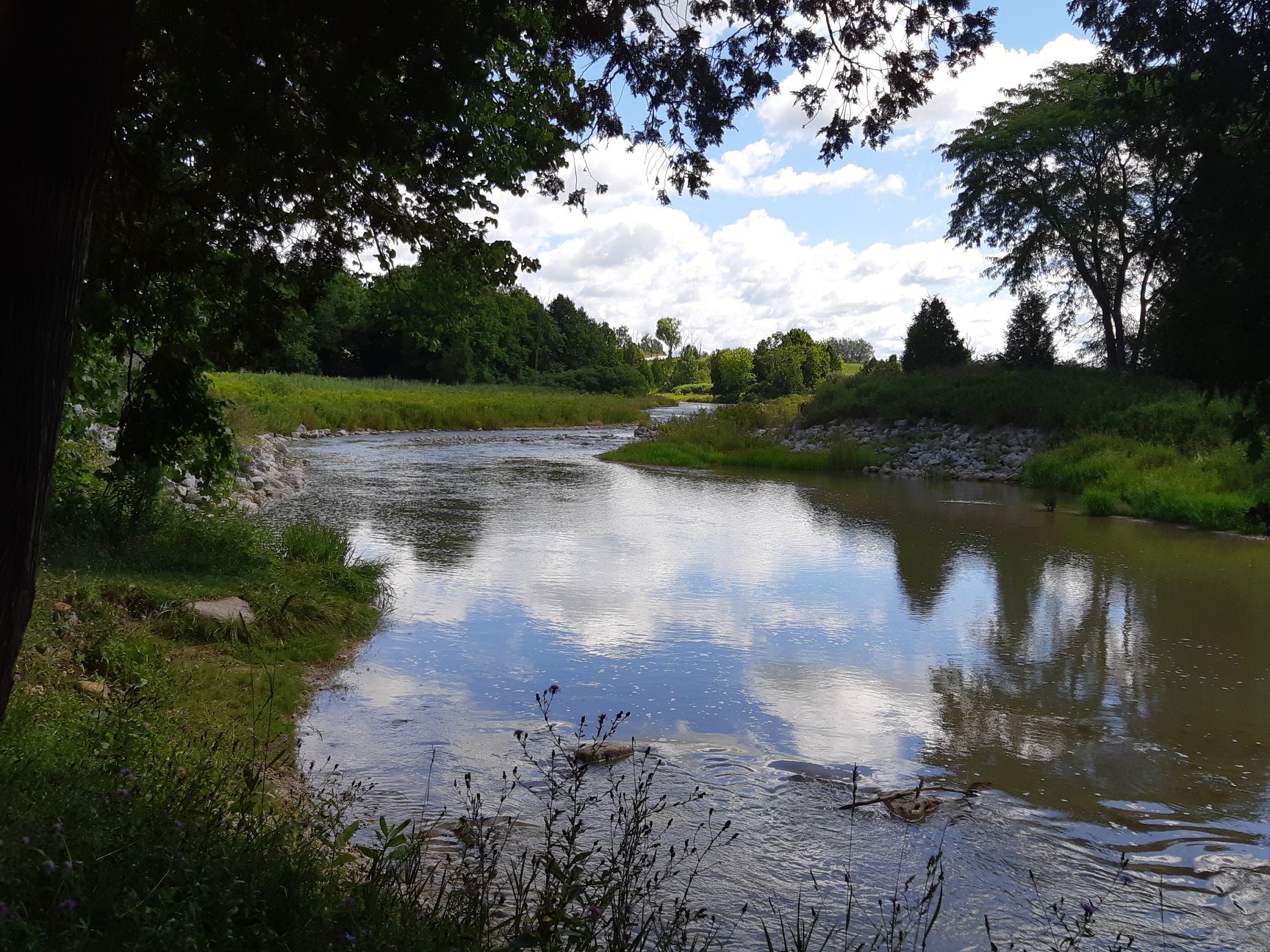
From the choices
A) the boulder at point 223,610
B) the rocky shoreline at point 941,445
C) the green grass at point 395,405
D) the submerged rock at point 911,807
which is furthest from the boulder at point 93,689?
the rocky shoreline at point 941,445

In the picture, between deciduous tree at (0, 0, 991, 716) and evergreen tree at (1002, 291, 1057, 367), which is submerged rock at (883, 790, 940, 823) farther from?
evergreen tree at (1002, 291, 1057, 367)

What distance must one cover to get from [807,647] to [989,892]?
4.59m

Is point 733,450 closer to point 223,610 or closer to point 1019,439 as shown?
point 1019,439

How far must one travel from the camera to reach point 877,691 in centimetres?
805

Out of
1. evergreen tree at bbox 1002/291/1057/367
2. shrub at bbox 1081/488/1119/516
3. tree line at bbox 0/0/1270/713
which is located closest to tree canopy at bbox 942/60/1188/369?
evergreen tree at bbox 1002/291/1057/367

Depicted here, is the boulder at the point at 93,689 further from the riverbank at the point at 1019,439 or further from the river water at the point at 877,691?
the riverbank at the point at 1019,439

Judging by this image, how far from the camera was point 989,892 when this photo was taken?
4703 millimetres

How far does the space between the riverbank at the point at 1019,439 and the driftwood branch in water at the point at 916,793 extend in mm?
13780

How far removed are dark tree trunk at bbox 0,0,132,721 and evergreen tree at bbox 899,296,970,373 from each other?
38.5m

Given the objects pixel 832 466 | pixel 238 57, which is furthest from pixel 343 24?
pixel 832 466

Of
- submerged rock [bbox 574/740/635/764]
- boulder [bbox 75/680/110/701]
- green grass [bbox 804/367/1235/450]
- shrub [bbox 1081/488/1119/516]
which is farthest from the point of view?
green grass [bbox 804/367/1235/450]

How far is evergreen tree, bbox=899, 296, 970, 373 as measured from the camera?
39906 millimetres

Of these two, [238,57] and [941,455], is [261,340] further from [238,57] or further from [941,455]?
[941,455]

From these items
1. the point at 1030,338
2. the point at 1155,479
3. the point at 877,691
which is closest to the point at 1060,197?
the point at 1030,338
